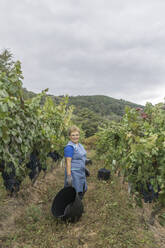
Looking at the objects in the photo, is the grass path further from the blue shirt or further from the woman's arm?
the blue shirt

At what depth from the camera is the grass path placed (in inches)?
91.0

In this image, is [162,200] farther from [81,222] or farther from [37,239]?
[37,239]

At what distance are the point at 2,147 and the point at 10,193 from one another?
5.03 feet

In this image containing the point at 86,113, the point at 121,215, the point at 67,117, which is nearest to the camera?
the point at 121,215

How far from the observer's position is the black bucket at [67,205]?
274cm

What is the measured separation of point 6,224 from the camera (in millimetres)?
2812

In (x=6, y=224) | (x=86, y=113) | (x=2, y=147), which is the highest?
(x=86, y=113)

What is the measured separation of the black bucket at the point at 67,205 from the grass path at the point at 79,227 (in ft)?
0.32

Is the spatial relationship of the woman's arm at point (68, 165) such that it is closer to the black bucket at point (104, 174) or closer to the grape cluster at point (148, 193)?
the grape cluster at point (148, 193)

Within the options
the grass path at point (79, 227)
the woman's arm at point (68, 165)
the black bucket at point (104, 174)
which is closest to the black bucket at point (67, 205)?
the grass path at point (79, 227)

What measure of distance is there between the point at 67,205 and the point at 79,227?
0.50m

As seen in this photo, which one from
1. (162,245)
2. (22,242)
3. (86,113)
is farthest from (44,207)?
(86,113)

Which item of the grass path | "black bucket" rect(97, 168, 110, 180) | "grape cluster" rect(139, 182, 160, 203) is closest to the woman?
the grass path

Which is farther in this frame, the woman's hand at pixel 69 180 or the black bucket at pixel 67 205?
the woman's hand at pixel 69 180
